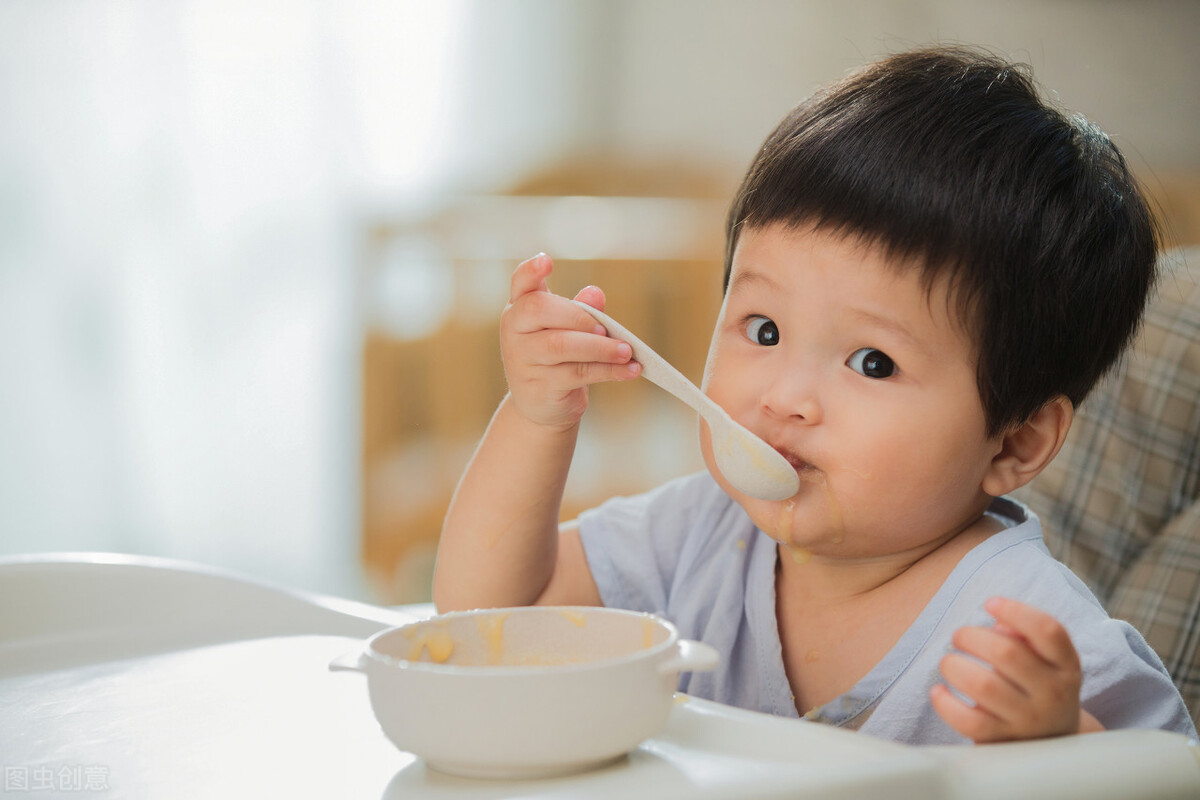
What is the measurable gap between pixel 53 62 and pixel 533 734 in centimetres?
260

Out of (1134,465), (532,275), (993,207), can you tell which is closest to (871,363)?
(993,207)

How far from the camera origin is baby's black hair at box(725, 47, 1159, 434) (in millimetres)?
737

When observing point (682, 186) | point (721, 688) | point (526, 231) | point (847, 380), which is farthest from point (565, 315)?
point (682, 186)

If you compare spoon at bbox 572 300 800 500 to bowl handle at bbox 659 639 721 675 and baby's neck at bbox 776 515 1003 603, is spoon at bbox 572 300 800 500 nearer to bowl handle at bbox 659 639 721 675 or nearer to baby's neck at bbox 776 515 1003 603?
baby's neck at bbox 776 515 1003 603

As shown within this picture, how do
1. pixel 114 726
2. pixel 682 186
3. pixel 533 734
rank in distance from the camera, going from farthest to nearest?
pixel 682 186 → pixel 114 726 → pixel 533 734

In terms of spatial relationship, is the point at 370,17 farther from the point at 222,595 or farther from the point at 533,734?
the point at 533,734

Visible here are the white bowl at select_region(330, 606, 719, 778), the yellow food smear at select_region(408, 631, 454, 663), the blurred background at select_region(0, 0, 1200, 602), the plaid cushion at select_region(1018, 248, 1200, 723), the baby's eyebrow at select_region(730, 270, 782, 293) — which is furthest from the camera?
the blurred background at select_region(0, 0, 1200, 602)

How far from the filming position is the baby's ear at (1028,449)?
2.69 feet

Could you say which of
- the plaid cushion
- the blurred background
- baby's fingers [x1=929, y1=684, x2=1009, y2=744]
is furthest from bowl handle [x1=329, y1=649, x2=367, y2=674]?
the blurred background

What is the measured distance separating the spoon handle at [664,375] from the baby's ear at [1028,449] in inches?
8.3

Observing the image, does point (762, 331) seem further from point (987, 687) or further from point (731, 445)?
point (987, 687)

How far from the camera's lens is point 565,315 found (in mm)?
767

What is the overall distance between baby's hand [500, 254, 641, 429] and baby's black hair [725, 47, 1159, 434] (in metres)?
0.14

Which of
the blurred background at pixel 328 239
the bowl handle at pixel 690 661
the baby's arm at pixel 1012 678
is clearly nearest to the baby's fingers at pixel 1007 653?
the baby's arm at pixel 1012 678
